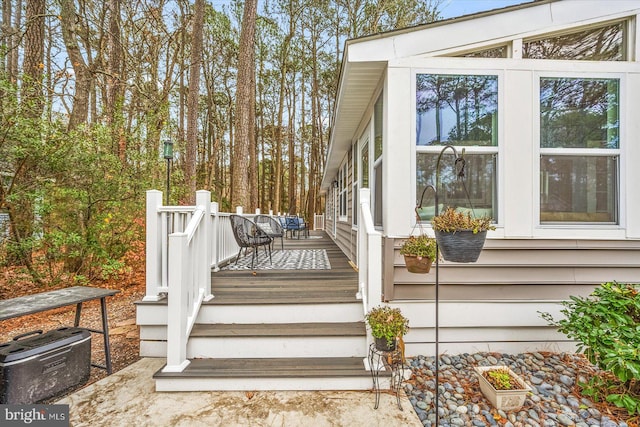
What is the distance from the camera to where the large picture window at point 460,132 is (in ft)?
9.45

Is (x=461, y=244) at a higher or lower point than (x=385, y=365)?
higher

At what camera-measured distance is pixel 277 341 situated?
8.48 feet

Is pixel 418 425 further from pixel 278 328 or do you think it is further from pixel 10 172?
pixel 10 172

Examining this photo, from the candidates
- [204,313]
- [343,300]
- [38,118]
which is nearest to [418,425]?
[343,300]

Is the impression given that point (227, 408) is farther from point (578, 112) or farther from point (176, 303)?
point (578, 112)

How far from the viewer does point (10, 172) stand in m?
4.13

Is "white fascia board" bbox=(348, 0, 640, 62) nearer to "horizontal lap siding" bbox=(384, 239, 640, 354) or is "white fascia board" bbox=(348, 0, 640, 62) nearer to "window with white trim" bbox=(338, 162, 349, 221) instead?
"horizontal lap siding" bbox=(384, 239, 640, 354)

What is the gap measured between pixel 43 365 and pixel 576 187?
4767 millimetres

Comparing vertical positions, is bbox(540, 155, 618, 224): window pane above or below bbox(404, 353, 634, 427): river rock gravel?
above

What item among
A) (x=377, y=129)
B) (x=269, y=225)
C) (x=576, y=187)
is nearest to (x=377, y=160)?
Result: (x=377, y=129)

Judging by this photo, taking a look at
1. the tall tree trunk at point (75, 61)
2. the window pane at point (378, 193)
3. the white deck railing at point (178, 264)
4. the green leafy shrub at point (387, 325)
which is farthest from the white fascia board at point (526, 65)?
the tall tree trunk at point (75, 61)

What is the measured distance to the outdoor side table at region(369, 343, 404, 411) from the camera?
2193 millimetres

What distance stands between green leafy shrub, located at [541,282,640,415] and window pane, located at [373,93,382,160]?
7.93 feet

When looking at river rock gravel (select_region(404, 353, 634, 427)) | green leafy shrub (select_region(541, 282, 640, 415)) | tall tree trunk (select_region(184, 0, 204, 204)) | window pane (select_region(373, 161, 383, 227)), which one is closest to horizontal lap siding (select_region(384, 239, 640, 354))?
river rock gravel (select_region(404, 353, 634, 427))
